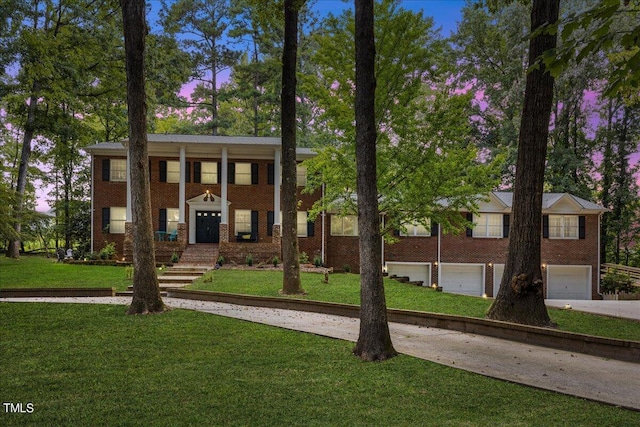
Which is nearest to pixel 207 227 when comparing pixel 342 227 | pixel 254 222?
pixel 254 222

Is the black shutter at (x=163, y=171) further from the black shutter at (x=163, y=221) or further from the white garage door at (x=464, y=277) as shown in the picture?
the white garage door at (x=464, y=277)

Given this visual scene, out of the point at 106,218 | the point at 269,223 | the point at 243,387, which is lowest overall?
the point at 243,387

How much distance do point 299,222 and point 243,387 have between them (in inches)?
788

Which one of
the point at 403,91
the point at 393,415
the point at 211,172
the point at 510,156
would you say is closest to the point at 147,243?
the point at 393,415

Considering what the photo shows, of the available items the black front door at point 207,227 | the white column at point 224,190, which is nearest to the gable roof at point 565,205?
the white column at point 224,190

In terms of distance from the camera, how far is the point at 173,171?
24.8 meters

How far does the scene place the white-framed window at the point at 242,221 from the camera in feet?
81.6

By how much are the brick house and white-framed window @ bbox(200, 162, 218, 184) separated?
0.18 feet

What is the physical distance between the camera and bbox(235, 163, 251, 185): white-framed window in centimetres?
2500

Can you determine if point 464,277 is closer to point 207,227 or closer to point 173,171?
point 207,227

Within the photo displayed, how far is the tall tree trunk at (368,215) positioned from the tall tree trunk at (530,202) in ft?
12.1

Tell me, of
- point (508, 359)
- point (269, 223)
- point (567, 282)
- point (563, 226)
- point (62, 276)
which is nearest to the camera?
point (508, 359)

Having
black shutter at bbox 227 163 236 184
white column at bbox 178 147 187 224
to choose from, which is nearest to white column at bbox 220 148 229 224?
black shutter at bbox 227 163 236 184

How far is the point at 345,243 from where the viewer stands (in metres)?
24.8
